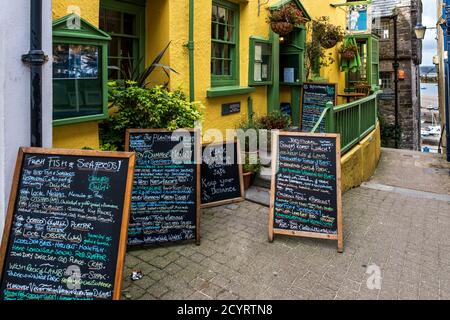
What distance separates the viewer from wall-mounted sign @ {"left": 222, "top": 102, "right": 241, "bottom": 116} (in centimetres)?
706

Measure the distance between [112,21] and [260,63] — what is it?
3.52 meters

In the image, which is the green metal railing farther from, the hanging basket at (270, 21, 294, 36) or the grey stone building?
the grey stone building

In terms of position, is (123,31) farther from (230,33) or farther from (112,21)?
(230,33)

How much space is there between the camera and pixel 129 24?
569 centimetres

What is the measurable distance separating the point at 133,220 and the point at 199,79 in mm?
3012

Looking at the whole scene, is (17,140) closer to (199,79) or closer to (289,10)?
(199,79)

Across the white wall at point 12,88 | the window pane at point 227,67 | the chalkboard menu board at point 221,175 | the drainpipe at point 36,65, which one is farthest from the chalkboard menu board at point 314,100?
the white wall at point 12,88

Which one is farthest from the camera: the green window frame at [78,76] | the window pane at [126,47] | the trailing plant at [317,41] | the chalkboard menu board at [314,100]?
the trailing plant at [317,41]

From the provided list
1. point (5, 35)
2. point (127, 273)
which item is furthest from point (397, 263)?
point (5, 35)

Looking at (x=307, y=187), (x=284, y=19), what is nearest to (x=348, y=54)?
(x=284, y=19)

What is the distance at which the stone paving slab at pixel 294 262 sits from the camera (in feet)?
11.6

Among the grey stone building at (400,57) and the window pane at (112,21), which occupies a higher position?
the grey stone building at (400,57)

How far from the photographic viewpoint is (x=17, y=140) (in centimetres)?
345

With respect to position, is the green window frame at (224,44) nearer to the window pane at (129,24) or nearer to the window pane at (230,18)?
the window pane at (230,18)
